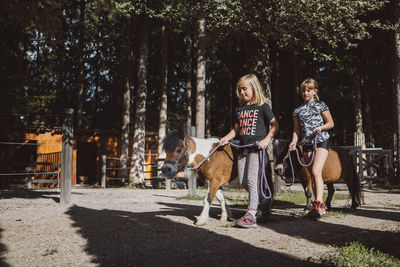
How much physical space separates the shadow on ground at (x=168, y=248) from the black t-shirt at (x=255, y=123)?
1.36 m

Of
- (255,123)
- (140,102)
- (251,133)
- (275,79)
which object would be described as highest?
(275,79)

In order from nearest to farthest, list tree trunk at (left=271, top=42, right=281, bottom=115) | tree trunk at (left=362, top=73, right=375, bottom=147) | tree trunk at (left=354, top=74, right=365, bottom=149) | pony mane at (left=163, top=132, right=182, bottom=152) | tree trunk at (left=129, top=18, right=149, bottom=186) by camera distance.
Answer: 1. pony mane at (left=163, top=132, right=182, bottom=152)
2. tree trunk at (left=129, top=18, right=149, bottom=186)
3. tree trunk at (left=354, top=74, right=365, bottom=149)
4. tree trunk at (left=362, top=73, right=375, bottom=147)
5. tree trunk at (left=271, top=42, right=281, bottom=115)

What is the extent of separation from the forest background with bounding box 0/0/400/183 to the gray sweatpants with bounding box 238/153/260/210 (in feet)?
3.36

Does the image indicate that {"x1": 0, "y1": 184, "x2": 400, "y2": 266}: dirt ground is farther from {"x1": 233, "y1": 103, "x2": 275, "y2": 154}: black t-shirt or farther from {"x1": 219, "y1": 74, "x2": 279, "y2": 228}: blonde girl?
{"x1": 233, "y1": 103, "x2": 275, "y2": 154}: black t-shirt

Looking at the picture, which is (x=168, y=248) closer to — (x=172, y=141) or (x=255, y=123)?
(x=172, y=141)

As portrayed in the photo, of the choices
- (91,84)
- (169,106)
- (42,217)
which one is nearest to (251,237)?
(42,217)

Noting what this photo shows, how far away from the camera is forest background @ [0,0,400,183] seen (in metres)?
10.9

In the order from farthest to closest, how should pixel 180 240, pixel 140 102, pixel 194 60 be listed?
pixel 194 60, pixel 140 102, pixel 180 240

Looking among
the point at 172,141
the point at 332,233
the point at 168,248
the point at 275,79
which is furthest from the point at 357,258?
the point at 275,79

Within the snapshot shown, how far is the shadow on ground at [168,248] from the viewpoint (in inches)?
116

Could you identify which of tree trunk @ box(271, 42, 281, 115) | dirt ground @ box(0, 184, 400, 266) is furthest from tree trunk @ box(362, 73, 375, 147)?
dirt ground @ box(0, 184, 400, 266)

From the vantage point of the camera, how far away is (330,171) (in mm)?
5930

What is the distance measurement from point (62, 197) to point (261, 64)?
7.43m

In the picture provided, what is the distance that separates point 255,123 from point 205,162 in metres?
0.92
